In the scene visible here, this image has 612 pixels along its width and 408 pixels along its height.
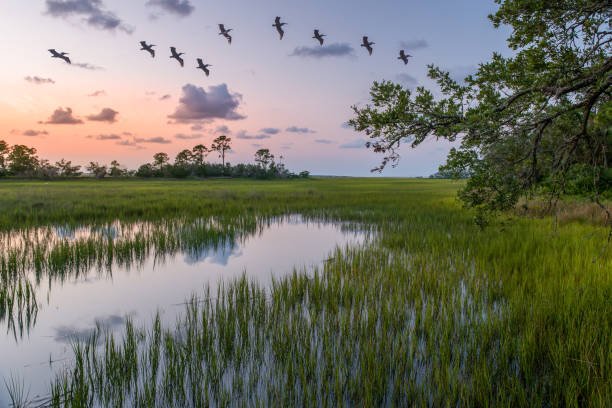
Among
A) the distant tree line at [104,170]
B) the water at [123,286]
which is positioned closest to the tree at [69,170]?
the distant tree line at [104,170]

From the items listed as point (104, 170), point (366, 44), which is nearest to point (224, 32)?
point (366, 44)

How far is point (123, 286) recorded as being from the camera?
7.55 meters

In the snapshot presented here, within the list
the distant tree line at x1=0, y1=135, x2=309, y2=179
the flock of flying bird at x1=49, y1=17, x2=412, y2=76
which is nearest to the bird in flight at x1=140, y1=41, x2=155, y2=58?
the flock of flying bird at x1=49, y1=17, x2=412, y2=76

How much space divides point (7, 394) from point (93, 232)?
10.2 meters

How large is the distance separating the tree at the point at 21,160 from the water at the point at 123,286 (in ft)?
290

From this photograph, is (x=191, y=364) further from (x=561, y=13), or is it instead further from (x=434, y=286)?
(x=561, y=13)

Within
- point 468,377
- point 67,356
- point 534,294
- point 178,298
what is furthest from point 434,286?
point 67,356

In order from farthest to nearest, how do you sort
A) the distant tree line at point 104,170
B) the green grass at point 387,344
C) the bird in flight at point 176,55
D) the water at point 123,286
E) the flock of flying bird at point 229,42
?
the distant tree line at point 104,170 < the bird in flight at point 176,55 < the flock of flying bird at point 229,42 < the water at point 123,286 < the green grass at point 387,344

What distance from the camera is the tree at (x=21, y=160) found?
77.4 meters

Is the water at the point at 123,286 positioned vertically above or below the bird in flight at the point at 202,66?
below

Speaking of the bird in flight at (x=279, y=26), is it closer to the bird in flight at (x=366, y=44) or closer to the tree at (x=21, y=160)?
the bird in flight at (x=366, y=44)

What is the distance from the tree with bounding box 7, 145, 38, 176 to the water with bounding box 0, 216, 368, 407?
8830cm

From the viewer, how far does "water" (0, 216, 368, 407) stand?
4.59m

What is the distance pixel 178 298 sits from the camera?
6.84 m
